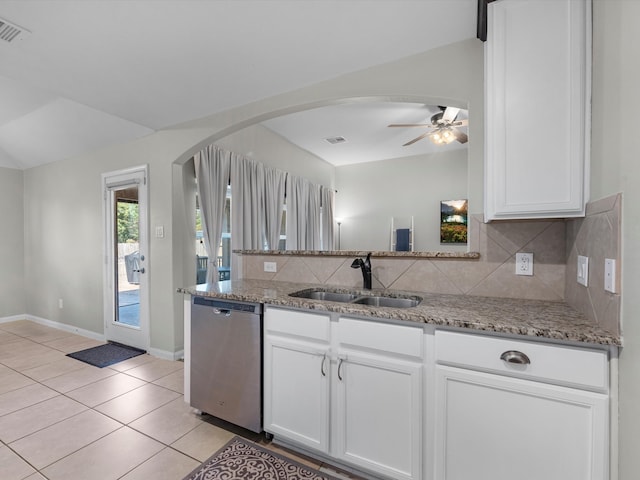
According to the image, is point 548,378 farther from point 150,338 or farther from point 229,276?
point 150,338

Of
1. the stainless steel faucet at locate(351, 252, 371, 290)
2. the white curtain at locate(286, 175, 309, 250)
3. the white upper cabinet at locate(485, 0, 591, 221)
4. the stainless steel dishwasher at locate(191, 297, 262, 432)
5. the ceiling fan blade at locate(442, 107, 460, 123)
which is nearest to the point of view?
the white upper cabinet at locate(485, 0, 591, 221)

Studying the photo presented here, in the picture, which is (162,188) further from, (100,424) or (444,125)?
(444,125)

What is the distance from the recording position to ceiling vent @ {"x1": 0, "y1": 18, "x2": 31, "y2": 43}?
1762 mm

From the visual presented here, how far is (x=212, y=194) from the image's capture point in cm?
347

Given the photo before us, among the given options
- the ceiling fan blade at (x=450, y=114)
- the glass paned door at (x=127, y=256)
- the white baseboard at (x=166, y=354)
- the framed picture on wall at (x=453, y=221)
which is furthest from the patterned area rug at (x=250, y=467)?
the framed picture on wall at (x=453, y=221)

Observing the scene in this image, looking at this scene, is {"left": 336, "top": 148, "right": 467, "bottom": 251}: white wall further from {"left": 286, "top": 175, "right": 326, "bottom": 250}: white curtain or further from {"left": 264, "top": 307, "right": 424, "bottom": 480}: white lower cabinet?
{"left": 264, "top": 307, "right": 424, "bottom": 480}: white lower cabinet

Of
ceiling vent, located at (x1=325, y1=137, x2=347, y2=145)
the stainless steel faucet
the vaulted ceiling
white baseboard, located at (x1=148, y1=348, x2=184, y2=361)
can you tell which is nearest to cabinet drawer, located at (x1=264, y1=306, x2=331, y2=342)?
the stainless steel faucet

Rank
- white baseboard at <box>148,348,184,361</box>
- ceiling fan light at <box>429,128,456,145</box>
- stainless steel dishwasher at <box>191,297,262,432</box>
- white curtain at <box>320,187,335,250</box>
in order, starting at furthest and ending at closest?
white curtain at <box>320,187,335,250</box>, ceiling fan light at <box>429,128,456,145</box>, white baseboard at <box>148,348,184,361</box>, stainless steel dishwasher at <box>191,297,262,432</box>

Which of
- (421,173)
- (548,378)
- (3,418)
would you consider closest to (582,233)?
(548,378)

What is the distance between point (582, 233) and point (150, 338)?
3.85 metres

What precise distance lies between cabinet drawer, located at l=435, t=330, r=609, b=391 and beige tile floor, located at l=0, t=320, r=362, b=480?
3.17 feet

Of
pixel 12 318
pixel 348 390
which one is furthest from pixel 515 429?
pixel 12 318

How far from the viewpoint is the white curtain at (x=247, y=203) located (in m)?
3.74

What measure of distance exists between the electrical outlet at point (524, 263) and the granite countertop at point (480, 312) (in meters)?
0.16
